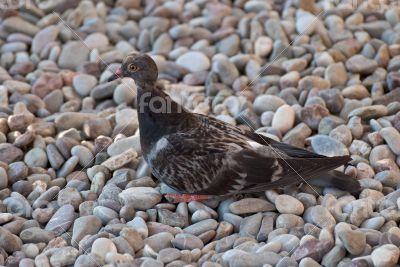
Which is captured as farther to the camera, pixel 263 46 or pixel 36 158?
pixel 263 46

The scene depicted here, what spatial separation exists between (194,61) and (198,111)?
70cm

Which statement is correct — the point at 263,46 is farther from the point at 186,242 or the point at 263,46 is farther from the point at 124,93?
the point at 186,242

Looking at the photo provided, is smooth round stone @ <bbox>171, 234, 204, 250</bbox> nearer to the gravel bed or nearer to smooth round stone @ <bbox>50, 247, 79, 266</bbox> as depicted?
the gravel bed

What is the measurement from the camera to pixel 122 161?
4.49 meters

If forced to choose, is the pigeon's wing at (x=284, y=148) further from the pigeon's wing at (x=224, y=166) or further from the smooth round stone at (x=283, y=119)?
the smooth round stone at (x=283, y=119)

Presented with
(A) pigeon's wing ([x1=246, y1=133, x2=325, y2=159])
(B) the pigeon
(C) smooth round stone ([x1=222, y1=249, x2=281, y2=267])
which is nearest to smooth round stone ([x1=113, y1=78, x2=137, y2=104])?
(B) the pigeon

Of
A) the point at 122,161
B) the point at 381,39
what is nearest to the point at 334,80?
the point at 381,39

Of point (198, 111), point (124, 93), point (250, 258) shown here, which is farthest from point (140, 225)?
point (124, 93)

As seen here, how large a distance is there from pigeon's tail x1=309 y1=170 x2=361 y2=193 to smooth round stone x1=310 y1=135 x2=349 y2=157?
1.14 ft

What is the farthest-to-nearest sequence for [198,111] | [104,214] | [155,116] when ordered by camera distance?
[198,111]
[155,116]
[104,214]

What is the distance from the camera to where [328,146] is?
4570mm

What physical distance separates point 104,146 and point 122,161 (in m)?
0.28

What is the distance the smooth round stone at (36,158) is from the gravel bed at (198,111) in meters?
0.01

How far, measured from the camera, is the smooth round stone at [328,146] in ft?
14.9
